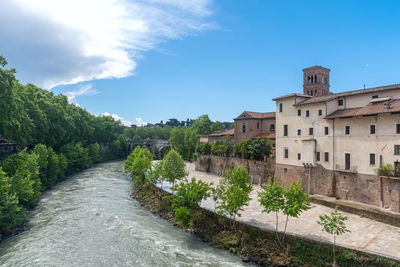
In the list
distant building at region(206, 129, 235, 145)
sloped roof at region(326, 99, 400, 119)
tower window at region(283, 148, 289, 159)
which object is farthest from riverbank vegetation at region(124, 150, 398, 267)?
distant building at region(206, 129, 235, 145)

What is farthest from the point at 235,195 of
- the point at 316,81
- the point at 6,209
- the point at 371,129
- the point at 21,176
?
the point at 316,81

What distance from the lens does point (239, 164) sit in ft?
142

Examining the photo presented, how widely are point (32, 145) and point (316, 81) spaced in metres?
54.4

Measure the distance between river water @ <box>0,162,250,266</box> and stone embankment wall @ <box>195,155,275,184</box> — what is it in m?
15.9

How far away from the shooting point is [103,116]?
99938mm

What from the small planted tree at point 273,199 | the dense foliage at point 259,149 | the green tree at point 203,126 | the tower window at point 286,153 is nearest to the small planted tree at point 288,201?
the small planted tree at point 273,199

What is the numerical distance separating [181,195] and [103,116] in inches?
3282

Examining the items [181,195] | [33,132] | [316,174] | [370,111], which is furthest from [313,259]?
[33,132]

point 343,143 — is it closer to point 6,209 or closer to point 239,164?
point 239,164

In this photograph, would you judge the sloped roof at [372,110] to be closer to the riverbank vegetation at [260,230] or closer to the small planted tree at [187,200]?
→ the riverbank vegetation at [260,230]

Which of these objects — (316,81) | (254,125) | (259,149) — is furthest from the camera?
(316,81)

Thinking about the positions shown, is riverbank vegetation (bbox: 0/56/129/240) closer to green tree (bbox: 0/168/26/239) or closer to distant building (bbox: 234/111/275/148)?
green tree (bbox: 0/168/26/239)

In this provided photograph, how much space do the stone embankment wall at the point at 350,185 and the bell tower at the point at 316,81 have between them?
28895mm

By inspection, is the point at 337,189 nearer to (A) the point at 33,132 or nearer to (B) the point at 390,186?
(B) the point at 390,186
